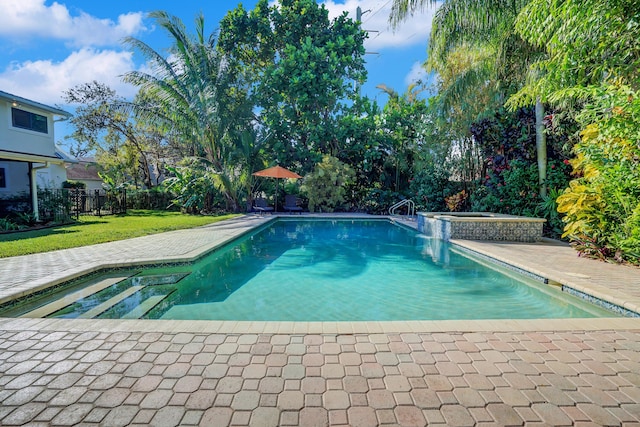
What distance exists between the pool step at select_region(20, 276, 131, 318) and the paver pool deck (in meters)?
0.78

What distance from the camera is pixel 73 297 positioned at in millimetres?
4879

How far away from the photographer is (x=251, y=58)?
22.2m

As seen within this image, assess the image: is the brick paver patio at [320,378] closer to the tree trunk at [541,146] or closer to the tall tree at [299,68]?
the tree trunk at [541,146]

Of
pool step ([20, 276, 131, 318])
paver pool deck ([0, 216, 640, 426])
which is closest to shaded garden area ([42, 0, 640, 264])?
paver pool deck ([0, 216, 640, 426])

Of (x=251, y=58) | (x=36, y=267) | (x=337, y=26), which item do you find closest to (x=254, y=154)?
(x=251, y=58)

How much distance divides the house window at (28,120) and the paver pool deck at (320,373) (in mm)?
12586

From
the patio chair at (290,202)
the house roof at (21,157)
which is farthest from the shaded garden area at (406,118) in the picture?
the house roof at (21,157)

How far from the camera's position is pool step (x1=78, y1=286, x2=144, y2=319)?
4355 millimetres

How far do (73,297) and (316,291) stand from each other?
3.63 metres

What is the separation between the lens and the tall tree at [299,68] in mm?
18391

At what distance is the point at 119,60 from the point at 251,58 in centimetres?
769

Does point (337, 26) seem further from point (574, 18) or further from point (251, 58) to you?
point (574, 18)

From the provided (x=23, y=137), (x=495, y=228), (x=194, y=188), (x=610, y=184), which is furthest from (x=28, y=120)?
(x=610, y=184)

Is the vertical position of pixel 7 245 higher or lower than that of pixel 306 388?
higher
